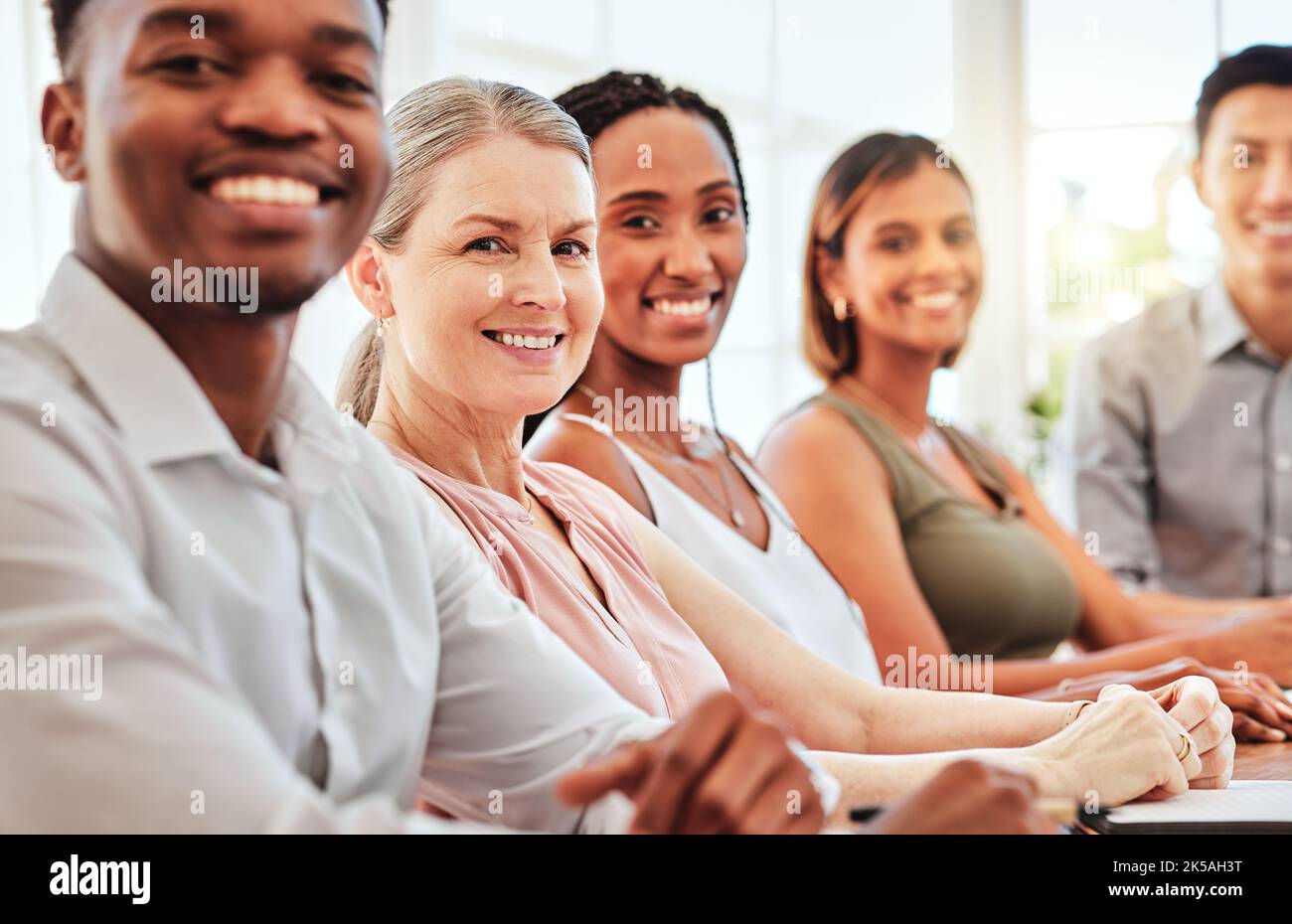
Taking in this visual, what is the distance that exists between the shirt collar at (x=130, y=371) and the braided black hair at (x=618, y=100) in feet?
3.03

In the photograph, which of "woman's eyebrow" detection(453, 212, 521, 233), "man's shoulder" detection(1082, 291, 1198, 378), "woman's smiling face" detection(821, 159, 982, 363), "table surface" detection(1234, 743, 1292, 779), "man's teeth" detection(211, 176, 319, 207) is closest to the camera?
"man's teeth" detection(211, 176, 319, 207)

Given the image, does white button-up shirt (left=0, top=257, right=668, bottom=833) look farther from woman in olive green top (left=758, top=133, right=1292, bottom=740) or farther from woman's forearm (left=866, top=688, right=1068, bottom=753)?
woman in olive green top (left=758, top=133, right=1292, bottom=740)

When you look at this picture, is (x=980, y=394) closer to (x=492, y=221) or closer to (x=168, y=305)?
(x=492, y=221)

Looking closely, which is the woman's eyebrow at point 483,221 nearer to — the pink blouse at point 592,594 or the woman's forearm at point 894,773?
the pink blouse at point 592,594

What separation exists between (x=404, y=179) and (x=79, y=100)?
39 cm

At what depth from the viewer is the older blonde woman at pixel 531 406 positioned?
1.01 meters

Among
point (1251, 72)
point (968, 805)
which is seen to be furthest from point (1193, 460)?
point (968, 805)

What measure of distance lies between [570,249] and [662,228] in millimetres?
506

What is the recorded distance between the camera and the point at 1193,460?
8.49ft

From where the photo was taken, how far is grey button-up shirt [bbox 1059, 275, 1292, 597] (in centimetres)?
254

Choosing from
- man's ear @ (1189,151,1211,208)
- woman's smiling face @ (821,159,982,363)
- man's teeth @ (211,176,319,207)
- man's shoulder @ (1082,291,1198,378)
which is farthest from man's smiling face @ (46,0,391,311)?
man's shoulder @ (1082,291,1198,378)

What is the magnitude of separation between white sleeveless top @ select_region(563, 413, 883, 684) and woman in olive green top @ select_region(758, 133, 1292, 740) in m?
0.12

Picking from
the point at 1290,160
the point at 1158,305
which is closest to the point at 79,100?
the point at 1290,160

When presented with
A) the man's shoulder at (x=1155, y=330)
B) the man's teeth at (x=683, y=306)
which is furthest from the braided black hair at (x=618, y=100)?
the man's shoulder at (x=1155, y=330)
